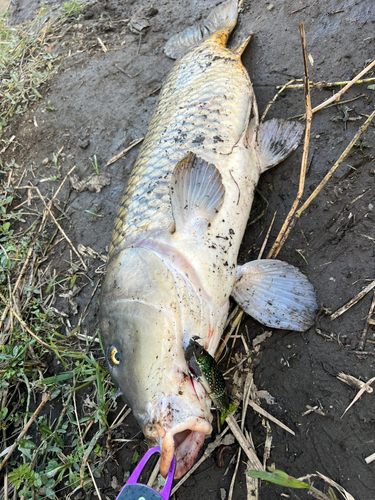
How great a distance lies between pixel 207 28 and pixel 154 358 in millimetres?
4178

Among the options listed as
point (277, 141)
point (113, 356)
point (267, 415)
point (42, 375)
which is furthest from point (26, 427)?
point (277, 141)

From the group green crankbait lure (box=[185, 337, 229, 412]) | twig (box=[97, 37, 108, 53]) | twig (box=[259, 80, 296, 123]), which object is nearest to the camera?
green crankbait lure (box=[185, 337, 229, 412])

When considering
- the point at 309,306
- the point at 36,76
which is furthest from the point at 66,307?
the point at 36,76

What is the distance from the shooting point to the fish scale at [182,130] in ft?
7.68

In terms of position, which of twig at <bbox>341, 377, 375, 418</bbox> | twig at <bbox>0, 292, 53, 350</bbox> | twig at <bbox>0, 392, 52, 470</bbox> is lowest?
twig at <bbox>0, 392, 52, 470</bbox>

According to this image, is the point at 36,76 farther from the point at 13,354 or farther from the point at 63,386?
the point at 63,386

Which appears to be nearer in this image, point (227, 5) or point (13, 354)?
point (13, 354)

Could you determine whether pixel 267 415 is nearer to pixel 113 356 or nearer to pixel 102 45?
pixel 113 356

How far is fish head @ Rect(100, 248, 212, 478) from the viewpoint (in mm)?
1573

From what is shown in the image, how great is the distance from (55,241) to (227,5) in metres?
3.76

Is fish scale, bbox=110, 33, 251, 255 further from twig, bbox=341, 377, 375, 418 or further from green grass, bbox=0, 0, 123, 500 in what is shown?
twig, bbox=341, 377, 375, 418

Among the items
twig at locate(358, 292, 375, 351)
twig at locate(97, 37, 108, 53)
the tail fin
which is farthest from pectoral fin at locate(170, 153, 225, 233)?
twig at locate(97, 37, 108, 53)

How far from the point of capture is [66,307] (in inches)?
122

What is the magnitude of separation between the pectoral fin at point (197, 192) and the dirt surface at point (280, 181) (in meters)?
0.69
